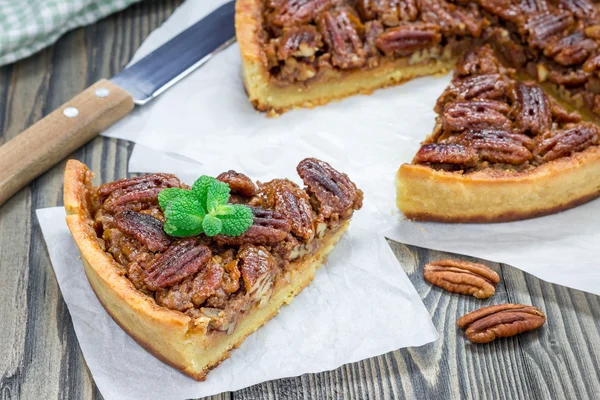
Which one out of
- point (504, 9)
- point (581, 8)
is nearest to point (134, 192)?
point (504, 9)

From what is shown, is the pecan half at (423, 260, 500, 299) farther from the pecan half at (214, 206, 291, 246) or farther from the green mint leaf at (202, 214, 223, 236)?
the green mint leaf at (202, 214, 223, 236)

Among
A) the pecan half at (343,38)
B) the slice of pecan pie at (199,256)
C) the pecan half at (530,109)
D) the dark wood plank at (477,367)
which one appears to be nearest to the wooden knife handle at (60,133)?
the slice of pecan pie at (199,256)

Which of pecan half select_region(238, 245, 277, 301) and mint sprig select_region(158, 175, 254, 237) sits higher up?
mint sprig select_region(158, 175, 254, 237)

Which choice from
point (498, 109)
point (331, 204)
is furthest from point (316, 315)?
point (498, 109)

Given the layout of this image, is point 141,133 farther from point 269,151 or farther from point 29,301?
point 29,301

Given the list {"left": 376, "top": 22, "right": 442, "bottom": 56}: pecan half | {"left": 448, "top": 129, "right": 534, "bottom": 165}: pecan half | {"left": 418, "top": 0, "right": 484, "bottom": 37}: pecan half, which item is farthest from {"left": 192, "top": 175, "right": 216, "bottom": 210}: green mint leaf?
{"left": 418, "top": 0, "right": 484, "bottom": 37}: pecan half
